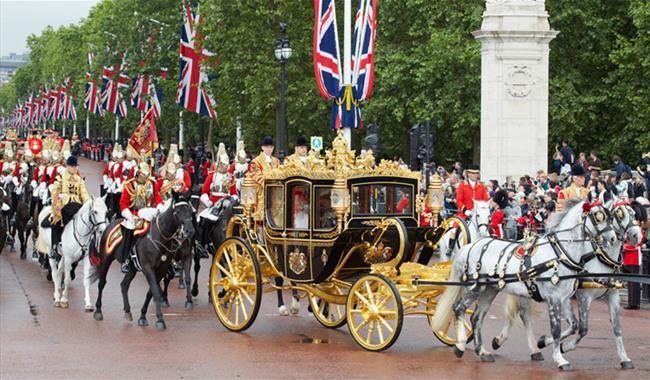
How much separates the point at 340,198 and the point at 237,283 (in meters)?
2.21

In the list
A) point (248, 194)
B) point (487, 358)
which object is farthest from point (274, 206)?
point (487, 358)

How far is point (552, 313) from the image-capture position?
14695mm

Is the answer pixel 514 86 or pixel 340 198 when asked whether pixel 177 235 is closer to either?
pixel 340 198

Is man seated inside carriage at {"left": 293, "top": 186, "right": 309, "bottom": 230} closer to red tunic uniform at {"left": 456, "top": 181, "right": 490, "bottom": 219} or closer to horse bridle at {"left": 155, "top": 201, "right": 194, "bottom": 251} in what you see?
horse bridle at {"left": 155, "top": 201, "right": 194, "bottom": 251}

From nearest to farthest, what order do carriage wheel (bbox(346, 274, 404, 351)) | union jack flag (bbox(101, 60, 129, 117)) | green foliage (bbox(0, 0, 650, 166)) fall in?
1. carriage wheel (bbox(346, 274, 404, 351))
2. green foliage (bbox(0, 0, 650, 166))
3. union jack flag (bbox(101, 60, 129, 117))

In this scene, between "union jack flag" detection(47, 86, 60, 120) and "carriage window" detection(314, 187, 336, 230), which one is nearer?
"carriage window" detection(314, 187, 336, 230)

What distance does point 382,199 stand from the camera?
17.0 metres

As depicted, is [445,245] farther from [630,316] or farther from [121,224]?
[121,224]

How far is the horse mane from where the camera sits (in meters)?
15.0

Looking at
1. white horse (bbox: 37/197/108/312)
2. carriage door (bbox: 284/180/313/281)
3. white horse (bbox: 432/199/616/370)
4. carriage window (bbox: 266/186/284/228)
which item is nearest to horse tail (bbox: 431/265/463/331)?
white horse (bbox: 432/199/616/370)

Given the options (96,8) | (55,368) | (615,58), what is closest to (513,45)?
(615,58)

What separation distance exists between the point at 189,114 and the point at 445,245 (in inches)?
1704

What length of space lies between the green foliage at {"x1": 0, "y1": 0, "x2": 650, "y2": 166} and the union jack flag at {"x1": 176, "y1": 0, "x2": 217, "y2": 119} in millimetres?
560

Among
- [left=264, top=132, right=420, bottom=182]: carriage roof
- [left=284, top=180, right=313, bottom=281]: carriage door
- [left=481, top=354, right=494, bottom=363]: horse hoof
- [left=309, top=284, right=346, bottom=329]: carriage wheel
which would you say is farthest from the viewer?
[left=309, top=284, right=346, bottom=329]: carriage wheel
